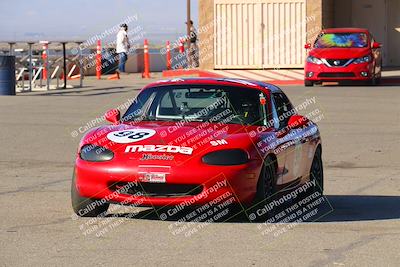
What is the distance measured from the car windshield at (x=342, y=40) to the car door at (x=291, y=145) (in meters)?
17.7

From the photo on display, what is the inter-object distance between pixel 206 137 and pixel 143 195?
0.80 m

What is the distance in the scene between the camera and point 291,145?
9.96m

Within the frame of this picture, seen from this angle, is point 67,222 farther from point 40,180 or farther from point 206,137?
point 40,180

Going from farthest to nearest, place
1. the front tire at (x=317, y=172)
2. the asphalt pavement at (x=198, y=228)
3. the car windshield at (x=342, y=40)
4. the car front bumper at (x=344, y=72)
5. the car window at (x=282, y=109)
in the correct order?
1. the car windshield at (x=342, y=40)
2. the car front bumper at (x=344, y=72)
3. the front tire at (x=317, y=172)
4. the car window at (x=282, y=109)
5. the asphalt pavement at (x=198, y=228)

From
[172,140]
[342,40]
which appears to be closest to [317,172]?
[172,140]

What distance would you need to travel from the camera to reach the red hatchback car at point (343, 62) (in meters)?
27.1

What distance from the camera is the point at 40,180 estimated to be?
40.1 ft

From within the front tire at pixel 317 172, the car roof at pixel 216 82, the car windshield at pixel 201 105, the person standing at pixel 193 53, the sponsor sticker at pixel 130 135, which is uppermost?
the car roof at pixel 216 82

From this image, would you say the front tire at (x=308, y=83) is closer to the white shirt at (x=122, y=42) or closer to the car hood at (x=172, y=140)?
the white shirt at (x=122, y=42)

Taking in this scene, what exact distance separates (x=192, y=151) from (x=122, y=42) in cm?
2444

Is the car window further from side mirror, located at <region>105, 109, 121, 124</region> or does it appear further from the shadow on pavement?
side mirror, located at <region>105, 109, 121, 124</region>

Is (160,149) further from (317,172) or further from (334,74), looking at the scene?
(334,74)

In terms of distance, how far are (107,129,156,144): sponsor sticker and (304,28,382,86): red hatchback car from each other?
18130 mm

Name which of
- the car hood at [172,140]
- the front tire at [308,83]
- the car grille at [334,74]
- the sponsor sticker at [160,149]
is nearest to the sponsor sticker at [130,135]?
the car hood at [172,140]
